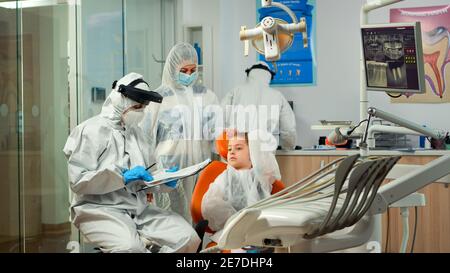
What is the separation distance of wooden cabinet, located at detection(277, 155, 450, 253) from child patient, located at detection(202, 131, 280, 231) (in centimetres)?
9

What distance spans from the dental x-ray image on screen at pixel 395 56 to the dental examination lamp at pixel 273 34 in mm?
439

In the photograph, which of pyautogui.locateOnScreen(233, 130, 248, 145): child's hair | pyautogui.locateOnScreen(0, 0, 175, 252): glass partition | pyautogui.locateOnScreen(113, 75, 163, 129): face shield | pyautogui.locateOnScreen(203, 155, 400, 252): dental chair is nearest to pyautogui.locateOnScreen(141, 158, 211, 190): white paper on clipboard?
pyautogui.locateOnScreen(113, 75, 163, 129): face shield

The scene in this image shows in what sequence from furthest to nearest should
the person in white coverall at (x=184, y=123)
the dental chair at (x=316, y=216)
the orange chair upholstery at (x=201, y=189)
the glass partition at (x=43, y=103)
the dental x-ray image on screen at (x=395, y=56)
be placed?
the person in white coverall at (x=184, y=123), the glass partition at (x=43, y=103), the orange chair upholstery at (x=201, y=189), the dental x-ray image on screen at (x=395, y=56), the dental chair at (x=316, y=216)

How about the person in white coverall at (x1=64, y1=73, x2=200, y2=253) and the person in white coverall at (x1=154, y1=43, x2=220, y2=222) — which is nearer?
the person in white coverall at (x1=64, y1=73, x2=200, y2=253)

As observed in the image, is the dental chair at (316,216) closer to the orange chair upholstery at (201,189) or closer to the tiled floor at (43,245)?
the orange chair upholstery at (201,189)

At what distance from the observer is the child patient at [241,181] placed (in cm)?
248

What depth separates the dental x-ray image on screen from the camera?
183 cm

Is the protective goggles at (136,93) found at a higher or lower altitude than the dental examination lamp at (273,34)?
lower

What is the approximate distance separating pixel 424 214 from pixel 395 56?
1.18 metres

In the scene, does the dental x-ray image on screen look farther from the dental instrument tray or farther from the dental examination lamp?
the dental instrument tray

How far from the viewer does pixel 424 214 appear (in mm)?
2775

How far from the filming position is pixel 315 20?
2.69m

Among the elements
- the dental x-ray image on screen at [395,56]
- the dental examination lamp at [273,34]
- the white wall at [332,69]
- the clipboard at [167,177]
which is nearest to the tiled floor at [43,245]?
the clipboard at [167,177]

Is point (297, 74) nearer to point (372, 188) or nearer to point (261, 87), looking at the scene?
point (261, 87)
